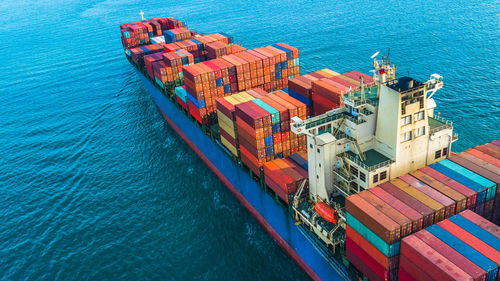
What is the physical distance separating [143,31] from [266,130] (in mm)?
66452

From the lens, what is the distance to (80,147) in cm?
6975

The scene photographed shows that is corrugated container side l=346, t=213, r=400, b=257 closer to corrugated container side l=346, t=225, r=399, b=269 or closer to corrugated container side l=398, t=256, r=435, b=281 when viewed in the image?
corrugated container side l=346, t=225, r=399, b=269

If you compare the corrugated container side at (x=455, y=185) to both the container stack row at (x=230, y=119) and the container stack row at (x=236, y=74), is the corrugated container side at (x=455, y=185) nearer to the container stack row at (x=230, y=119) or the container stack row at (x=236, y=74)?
the container stack row at (x=230, y=119)

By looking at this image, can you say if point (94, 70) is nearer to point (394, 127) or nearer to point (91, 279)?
point (91, 279)

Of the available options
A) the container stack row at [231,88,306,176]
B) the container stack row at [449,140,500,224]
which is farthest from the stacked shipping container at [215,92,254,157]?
the container stack row at [449,140,500,224]

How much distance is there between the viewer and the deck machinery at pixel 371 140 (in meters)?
32.4

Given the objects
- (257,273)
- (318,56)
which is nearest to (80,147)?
(257,273)

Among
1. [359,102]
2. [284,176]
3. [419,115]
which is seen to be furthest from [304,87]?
[419,115]

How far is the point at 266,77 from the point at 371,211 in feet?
117

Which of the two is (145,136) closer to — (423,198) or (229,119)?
(229,119)

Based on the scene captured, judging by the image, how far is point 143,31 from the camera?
315 ft

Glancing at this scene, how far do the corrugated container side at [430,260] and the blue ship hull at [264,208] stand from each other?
347 inches

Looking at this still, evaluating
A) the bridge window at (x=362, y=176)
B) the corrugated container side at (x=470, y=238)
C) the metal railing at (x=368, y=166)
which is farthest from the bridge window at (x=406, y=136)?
the corrugated container side at (x=470, y=238)

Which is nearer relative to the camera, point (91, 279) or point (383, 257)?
point (383, 257)
